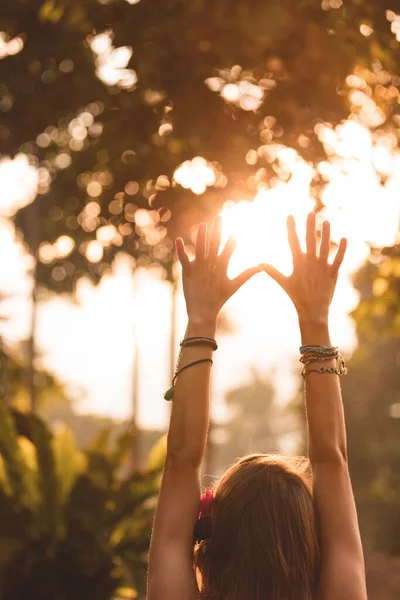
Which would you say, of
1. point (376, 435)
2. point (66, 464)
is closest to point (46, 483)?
point (66, 464)

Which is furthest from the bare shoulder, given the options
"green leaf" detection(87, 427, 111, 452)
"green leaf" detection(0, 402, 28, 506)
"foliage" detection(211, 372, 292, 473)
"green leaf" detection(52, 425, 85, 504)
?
"foliage" detection(211, 372, 292, 473)

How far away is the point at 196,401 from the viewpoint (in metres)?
1.99

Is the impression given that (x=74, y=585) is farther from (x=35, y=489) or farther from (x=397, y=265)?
(x=397, y=265)

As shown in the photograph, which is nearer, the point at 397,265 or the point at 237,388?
the point at 397,265

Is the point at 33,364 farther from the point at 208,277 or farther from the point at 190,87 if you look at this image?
the point at 208,277

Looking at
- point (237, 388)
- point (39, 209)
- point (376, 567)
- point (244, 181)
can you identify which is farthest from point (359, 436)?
point (237, 388)

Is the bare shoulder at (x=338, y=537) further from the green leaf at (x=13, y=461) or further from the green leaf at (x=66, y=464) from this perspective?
the green leaf at (x=66, y=464)

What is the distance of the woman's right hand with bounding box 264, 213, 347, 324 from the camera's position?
2.19 metres

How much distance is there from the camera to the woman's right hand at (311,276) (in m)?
2.19

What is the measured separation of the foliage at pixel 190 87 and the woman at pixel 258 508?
1.98 metres

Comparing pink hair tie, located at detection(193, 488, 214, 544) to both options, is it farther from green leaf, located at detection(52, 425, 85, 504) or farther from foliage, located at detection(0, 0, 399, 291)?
green leaf, located at detection(52, 425, 85, 504)

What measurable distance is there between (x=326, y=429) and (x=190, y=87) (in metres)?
A: 2.55

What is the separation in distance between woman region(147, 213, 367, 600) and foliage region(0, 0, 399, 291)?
78.1 inches

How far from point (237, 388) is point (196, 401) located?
107 meters
